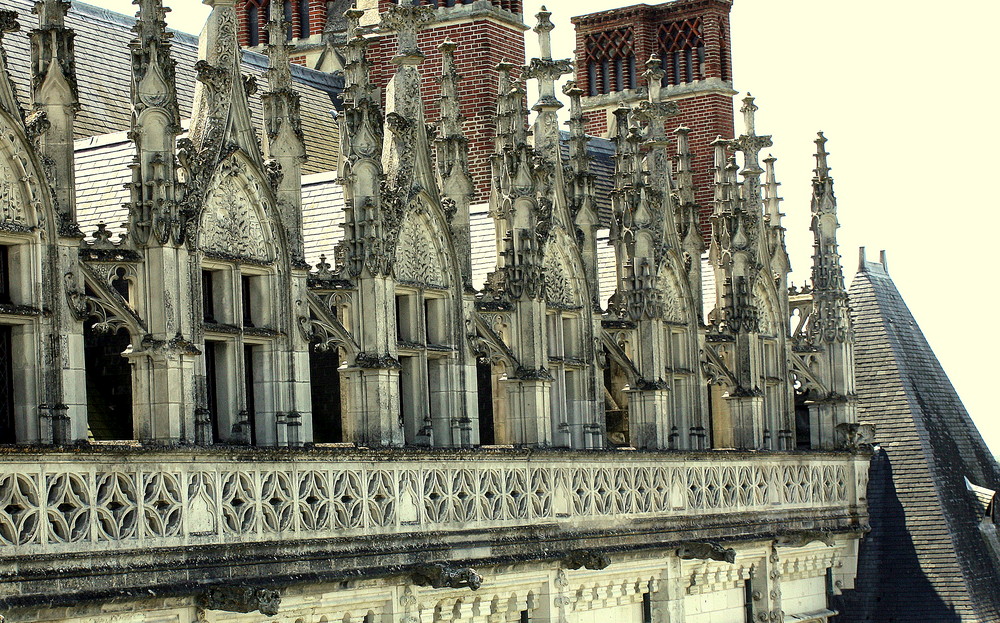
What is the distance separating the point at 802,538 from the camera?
27.5 meters

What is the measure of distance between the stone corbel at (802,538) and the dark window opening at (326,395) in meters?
6.85

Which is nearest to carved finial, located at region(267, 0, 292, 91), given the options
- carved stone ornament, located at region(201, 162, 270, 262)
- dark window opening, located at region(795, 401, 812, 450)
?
carved stone ornament, located at region(201, 162, 270, 262)

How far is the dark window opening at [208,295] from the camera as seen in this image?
61.3ft

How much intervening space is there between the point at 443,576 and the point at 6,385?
5060 millimetres

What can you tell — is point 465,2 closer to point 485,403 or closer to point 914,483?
point 485,403

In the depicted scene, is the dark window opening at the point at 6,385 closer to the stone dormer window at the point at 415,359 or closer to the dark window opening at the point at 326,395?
the stone dormer window at the point at 415,359

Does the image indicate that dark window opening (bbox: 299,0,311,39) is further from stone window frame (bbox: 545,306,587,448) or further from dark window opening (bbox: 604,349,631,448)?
stone window frame (bbox: 545,306,587,448)

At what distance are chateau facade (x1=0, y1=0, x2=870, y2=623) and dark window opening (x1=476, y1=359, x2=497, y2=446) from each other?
0.05 m

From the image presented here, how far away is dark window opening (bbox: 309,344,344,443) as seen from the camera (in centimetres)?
2280

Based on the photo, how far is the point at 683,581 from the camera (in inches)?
979

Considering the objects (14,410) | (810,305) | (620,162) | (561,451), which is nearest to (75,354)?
(14,410)

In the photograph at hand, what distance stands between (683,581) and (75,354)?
10.4m

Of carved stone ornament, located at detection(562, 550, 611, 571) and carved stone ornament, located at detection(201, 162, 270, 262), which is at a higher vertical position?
carved stone ornament, located at detection(201, 162, 270, 262)

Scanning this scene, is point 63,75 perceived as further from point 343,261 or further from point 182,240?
point 343,261
